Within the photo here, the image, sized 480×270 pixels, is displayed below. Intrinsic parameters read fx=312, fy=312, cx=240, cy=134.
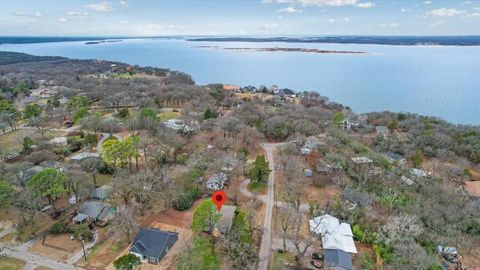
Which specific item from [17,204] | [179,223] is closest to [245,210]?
[179,223]

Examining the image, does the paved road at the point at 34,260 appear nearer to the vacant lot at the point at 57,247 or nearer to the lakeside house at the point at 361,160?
the vacant lot at the point at 57,247

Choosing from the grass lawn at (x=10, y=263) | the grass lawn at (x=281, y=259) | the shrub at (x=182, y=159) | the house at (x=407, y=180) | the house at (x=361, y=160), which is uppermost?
the house at (x=361, y=160)

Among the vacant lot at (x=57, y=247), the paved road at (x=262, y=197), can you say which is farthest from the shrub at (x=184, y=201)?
the vacant lot at (x=57, y=247)

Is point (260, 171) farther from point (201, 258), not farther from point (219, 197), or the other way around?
point (201, 258)

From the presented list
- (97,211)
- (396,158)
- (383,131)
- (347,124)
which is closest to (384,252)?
(396,158)

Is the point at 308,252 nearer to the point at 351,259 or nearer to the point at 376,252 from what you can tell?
the point at 351,259

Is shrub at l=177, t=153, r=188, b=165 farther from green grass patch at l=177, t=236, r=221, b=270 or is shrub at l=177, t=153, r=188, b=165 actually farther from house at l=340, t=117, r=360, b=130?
house at l=340, t=117, r=360, b=130
